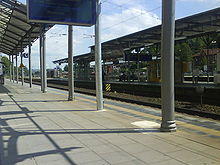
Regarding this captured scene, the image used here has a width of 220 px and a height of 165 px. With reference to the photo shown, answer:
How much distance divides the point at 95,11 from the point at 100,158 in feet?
24.6

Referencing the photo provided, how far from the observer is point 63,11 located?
407 inches

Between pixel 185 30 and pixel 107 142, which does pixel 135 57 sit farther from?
pixel 107 142

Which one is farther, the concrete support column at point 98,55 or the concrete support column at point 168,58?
the concrete support column at point 98,55

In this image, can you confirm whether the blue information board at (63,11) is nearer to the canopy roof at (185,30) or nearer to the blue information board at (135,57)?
the canopy roof at (185,30)

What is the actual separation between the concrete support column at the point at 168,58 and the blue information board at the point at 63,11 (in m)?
4.77

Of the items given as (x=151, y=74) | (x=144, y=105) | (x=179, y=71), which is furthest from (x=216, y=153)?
(x=151, y=74)

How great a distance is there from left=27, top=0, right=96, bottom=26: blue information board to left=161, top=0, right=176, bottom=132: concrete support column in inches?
188

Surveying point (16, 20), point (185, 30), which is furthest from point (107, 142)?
point (16, 20)

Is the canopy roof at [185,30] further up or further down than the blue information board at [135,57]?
further up

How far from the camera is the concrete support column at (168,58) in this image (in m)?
6.42

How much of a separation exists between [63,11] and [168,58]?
5.55 meters

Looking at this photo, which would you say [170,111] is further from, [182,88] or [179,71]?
[179,71]

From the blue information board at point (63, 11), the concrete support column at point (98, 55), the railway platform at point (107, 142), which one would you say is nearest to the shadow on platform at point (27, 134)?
the railway platform at point (107, 142)

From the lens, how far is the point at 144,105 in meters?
12.2
